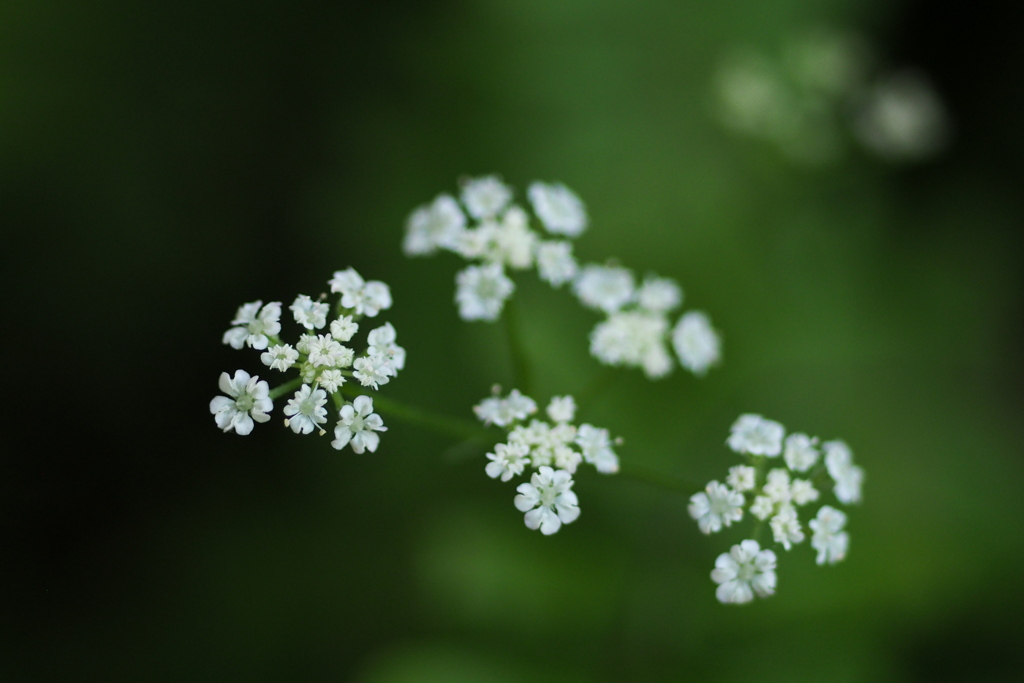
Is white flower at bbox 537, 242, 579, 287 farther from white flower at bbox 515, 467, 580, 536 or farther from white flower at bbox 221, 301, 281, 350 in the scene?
white flower at bbox 221, 301, 281, 350

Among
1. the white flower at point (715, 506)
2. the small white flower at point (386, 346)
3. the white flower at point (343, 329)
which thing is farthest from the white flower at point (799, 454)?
the white flower at point (343, 329)

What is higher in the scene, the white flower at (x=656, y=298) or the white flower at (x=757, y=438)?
the white flower at (x=656, y=298)

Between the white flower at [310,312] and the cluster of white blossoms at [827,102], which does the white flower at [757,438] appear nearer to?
the white flower at [310,312]

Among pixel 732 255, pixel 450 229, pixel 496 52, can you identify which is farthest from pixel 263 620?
pixel 496 52

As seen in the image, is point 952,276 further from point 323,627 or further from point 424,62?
point 323,627

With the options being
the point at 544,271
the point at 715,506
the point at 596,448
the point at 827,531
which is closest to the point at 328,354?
the point at 596,448

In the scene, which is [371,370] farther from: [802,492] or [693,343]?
[693,343]
